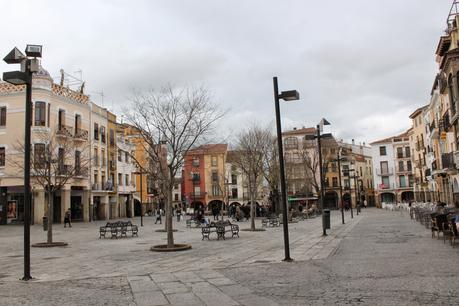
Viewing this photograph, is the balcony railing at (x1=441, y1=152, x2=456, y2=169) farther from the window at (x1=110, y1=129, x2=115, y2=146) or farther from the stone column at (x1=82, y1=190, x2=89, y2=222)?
the window at (x1=110, y1=129, x2=115, y2=146)

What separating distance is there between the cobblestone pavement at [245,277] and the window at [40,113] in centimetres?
2559

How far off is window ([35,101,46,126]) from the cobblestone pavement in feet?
83.9

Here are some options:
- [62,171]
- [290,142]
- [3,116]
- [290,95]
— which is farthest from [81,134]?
[290,142]

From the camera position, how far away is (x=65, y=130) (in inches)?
1615

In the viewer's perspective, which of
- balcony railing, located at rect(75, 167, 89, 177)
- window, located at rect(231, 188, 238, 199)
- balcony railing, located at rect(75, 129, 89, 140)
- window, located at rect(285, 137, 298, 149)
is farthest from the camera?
window, located at rect(231, 188, 238, 199)

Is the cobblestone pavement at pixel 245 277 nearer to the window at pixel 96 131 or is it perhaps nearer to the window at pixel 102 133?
the window at pixel 96 131

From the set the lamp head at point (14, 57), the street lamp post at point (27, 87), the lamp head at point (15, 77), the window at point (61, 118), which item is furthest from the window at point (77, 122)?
the lamp head at point (15, 77)

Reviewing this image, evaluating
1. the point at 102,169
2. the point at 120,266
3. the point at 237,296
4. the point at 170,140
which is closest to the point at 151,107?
the point at 170,140

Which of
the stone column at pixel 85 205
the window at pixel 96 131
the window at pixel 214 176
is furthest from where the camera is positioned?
the window at pixel 214 176

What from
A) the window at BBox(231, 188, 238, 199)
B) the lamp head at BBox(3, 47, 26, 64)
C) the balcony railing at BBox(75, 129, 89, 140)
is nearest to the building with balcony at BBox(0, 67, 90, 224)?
the balcony railing at BBox(75, 129, 89, 140)

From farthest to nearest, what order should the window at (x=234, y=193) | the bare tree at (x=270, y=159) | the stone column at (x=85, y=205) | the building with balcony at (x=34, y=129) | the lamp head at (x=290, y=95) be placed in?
the window at (x=234, y=193), the stone column at (x=85, y=205), the building with balcony at (x=34, y=129), the bare tree at (x=270, y=159), the lamp head at (x=290, y=95)

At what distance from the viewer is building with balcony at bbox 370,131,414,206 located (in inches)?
3452

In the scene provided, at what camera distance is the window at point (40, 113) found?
1526 inches

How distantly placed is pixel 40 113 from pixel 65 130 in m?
2.85
